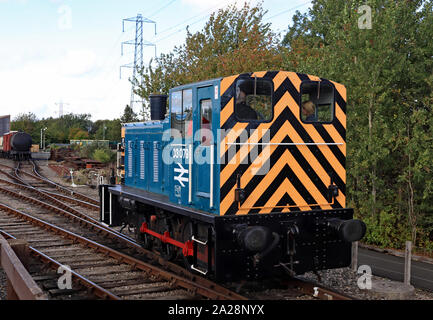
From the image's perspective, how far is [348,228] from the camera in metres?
6.50

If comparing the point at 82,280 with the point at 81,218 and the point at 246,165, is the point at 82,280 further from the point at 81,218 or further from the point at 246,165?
the point at 81,218

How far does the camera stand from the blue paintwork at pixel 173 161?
20.8ft

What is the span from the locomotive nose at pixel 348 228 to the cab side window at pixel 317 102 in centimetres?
160

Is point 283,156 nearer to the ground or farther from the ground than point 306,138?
nearer to the ground

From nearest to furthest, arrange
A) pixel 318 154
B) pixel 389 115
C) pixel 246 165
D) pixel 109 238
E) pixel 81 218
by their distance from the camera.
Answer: pixel 246 165 < pixel 318 154 < pixel 109 238 < pixel 389 115 < pixel 81 218

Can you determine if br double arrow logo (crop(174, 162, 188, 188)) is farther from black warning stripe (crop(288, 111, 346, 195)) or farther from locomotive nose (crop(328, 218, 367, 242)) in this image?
locomotive nose (crop(328, 218, 367, 242))

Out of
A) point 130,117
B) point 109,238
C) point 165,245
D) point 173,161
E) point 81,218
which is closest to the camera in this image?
point 173,161

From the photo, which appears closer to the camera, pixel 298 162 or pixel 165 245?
pixel 298 162

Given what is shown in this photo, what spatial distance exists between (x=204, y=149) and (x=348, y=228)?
93.8 inches

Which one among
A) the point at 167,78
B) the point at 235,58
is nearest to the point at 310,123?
the point at 235,58

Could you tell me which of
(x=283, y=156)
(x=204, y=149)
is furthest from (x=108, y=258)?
(x=283, y=156)

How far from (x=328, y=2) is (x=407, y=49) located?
12.0 m

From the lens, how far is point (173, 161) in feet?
25.2

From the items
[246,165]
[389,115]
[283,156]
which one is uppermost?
[389,115]
